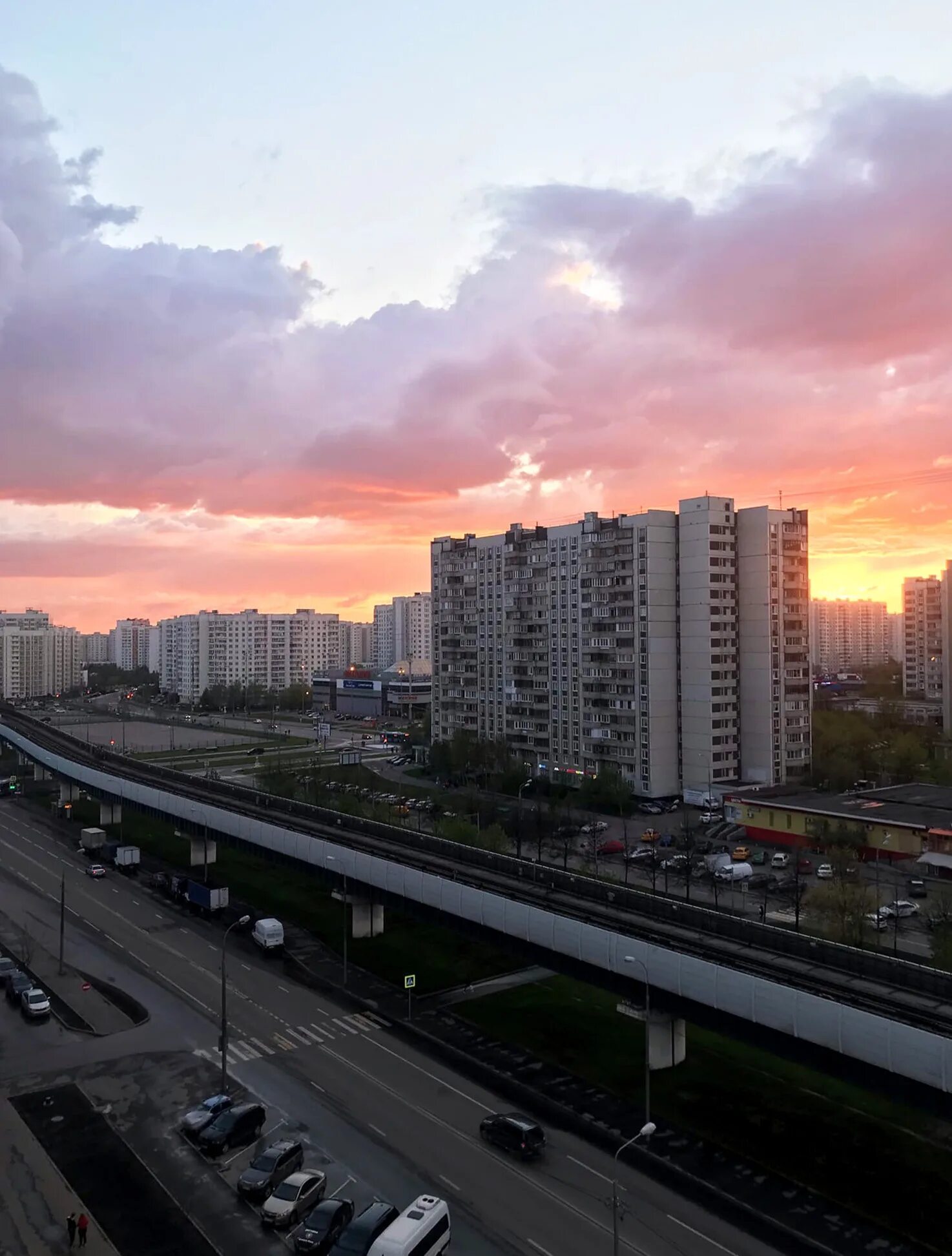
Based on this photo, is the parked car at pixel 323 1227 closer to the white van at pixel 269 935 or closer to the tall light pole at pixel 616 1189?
the tall light pole at pixel 616 1189

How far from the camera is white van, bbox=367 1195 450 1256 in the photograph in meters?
15.9

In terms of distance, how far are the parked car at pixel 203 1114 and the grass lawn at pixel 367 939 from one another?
886 centimetres

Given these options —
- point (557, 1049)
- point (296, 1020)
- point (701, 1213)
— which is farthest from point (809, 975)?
point (296, 1020)

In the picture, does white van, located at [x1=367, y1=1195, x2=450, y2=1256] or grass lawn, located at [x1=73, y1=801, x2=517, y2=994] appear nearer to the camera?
white van, located at [x1=367, y1=1195, x2=450, y2=1256]

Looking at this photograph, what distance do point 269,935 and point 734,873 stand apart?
2336 centimetres

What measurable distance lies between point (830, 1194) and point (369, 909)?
21975 mm

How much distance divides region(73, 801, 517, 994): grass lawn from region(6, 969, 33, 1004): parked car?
10.9 metres

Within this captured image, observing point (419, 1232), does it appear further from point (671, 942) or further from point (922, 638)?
point (922, 638)

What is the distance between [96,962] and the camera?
35.0 m

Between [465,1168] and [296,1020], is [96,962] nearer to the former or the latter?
[296,1020]

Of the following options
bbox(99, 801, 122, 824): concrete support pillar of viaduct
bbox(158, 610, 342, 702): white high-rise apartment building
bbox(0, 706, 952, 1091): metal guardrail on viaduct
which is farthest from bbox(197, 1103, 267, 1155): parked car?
bbox(158, 610, 342, 702): white high-rise apartment building

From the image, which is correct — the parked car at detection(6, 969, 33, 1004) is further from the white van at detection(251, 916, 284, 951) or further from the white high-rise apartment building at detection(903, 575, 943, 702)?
the white high-rise apartment building at detection(903, 575, 943, 702)

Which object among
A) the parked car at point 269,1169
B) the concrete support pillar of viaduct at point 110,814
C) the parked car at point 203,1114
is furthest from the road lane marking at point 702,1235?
the concrete support pillar of viaduct at point 110,814

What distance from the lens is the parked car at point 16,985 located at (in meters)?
31.2
